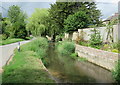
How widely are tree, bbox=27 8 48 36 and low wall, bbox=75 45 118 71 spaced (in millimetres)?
19224

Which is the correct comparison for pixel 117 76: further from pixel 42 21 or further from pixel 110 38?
pixel 42 21

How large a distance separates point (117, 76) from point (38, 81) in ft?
15.3

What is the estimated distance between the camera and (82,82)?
861cm

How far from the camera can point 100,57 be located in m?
12.2

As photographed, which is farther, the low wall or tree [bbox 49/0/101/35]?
tree [bbox 49/0/101/35]

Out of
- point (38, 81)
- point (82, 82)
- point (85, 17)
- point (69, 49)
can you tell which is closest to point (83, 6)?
point (85, 17)

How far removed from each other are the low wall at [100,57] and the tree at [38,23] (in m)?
19.2

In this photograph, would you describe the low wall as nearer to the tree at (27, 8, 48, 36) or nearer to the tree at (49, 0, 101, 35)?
the tree at (49, 0, 101, 35)

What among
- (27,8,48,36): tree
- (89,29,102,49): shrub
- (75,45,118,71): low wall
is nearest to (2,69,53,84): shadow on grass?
(75,45,118,71): low wall

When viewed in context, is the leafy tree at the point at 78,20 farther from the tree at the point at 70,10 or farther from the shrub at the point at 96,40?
the shrub at the point at 96,40

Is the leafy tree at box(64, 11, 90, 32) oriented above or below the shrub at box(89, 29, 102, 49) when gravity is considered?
above

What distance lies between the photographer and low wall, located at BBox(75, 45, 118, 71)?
1035 centimetres

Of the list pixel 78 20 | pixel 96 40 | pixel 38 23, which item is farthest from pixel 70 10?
pixel 96 40

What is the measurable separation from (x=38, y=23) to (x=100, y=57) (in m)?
26.4
